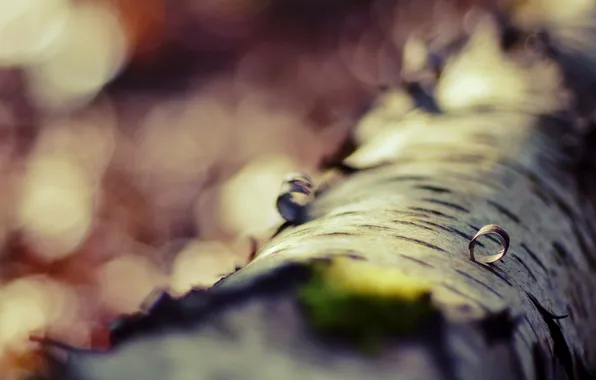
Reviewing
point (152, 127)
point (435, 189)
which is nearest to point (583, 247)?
point (435, 189)

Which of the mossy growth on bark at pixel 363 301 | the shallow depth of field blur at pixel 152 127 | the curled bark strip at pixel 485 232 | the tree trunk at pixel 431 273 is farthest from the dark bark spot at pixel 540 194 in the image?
the shallow depth of field blur at pixel 152 127

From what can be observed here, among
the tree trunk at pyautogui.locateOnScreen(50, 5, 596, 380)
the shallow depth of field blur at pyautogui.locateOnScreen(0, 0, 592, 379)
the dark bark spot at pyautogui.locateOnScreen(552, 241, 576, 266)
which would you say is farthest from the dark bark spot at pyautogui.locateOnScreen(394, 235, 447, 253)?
the shallow depth of field blur at pyautogui.locateOnScreen(0, 0, 592, 379)

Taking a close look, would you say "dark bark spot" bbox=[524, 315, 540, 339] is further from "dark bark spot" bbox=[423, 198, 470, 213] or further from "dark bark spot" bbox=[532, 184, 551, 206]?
"dark bark spot" bbox=[532, 184, 551, 206]

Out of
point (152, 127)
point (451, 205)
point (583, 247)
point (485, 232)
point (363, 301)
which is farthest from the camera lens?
point (152, 127)

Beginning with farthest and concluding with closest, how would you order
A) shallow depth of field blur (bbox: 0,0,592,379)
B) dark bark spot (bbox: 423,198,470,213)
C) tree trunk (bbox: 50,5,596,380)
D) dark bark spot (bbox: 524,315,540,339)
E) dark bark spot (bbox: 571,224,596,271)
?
shallow depth of field blur (bbox: 0,0,592,379) < dark bark spot (bbox: 571,224,596,271) < dark bark spot (bbox: 423,198,470,213) < dark bark spot (bbox: 524,315,540,339) < tree trunk (bbox: 50,5,596,380)

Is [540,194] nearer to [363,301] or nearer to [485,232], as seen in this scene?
[485,232]
